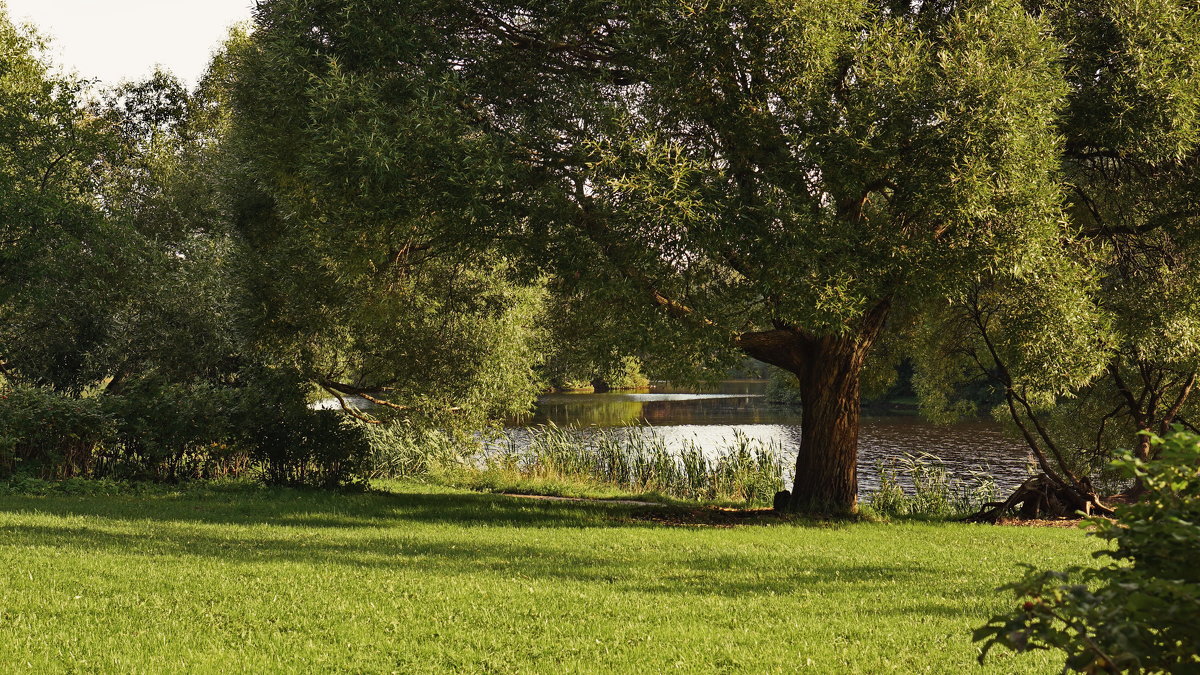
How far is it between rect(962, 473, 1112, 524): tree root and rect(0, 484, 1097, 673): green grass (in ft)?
8.84

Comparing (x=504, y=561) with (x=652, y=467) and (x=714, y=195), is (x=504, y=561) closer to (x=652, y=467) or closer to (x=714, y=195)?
(x=714, y=195)

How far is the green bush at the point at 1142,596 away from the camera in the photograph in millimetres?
2932

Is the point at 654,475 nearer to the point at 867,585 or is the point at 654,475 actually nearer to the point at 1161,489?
the point at 867,585

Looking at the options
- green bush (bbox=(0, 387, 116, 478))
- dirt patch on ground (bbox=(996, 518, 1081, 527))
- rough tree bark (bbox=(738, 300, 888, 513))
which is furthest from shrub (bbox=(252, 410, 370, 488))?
dirt patch on ground (bbox=(996, 518, 1081, 527))

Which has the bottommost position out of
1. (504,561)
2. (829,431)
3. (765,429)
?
(504,561)

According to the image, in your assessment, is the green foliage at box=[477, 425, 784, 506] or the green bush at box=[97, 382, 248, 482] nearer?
the green bush at box=[97, 382, 248, 482]

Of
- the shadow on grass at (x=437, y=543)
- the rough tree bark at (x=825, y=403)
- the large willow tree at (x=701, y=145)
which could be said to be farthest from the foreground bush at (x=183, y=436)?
the rough tree bark at (x=825, y=403)

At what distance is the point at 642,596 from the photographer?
8438 millimetres

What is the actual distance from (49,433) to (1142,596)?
1800 cm

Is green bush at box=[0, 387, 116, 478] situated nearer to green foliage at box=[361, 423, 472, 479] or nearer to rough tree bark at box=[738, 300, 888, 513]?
green foliage at box=[361, 423, 472, 479]

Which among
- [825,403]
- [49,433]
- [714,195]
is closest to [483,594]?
[714,195]

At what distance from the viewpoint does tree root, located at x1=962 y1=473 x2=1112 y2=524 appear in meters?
16.6

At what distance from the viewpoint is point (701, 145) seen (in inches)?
535

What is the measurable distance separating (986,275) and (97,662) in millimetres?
11198
